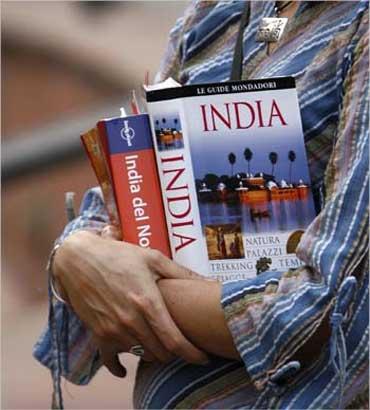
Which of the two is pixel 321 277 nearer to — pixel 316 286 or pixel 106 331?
pixel 316 286

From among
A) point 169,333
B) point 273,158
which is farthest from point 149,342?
point 273,158

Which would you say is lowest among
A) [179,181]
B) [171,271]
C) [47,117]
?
[171,271]

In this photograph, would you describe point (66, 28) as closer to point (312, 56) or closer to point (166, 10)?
point (166, 10)

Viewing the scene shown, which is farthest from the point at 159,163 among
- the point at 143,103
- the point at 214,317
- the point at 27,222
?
the point at 27,222

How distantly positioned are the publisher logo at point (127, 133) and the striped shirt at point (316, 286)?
0.61 feet

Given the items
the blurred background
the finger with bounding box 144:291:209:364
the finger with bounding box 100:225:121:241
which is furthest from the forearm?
the blurred background

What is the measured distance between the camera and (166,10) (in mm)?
2680

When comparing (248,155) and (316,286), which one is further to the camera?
(248,155)

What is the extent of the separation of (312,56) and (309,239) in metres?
0.24

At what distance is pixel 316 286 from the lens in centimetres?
132

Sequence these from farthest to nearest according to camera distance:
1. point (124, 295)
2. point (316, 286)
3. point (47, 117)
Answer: point (47, 117) < point (124, 295) < point (316, 286)

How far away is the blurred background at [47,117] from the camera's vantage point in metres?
3.05

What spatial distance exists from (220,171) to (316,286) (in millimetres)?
202

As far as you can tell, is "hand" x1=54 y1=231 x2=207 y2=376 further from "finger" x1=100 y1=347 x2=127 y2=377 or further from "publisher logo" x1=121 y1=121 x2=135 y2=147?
"publisher logo" x1=121 y1=121 x2=135 y2=147
